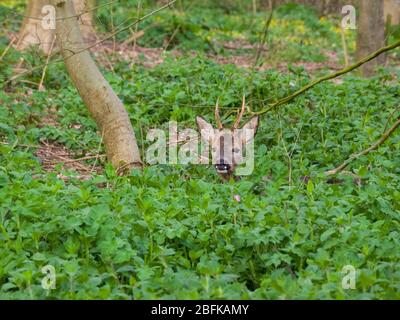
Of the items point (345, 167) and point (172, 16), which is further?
point (172, 16)

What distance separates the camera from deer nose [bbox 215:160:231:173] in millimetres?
8000

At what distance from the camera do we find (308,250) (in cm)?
569

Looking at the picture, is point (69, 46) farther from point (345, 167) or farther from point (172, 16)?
point (172, 16)

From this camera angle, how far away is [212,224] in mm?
6027

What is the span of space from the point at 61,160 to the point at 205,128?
54.6 inches

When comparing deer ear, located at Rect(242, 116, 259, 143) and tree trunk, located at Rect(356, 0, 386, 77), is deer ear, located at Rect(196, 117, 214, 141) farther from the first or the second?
tree trunk, located at Rect(356, 0, 386, 77)

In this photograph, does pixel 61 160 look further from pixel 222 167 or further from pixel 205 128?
pixel 222 167

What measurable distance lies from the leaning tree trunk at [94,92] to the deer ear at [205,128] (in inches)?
25.3

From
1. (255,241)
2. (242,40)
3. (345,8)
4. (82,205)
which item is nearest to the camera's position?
(255,241)

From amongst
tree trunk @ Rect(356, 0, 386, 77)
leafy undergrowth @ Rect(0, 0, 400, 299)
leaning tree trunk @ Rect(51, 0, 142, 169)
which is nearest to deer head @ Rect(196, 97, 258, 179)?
leafy undergrowth @ Rect(0, 0, 400, 299)

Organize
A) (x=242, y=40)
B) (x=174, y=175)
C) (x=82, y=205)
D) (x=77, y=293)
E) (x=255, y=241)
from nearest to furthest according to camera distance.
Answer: (x=77, y=293), (x=255, y=241), (x=82, y=205), (x=174, y=175), (x=242, y=40)

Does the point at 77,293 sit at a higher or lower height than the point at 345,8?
lower

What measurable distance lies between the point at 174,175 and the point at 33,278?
7.78 feet
